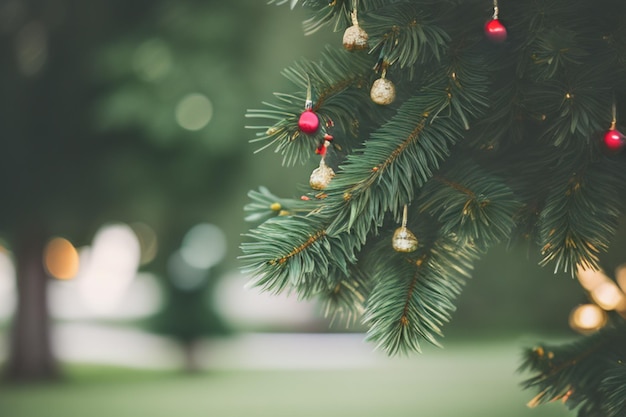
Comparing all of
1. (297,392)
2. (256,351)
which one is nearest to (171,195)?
(297,392)

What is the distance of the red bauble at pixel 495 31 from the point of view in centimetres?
77

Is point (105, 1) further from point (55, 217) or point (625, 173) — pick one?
point (625, 173)

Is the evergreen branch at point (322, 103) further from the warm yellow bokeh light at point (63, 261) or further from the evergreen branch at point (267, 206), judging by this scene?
the warm yellow bokeh light at point (63, 261)

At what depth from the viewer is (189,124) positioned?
12.2ft

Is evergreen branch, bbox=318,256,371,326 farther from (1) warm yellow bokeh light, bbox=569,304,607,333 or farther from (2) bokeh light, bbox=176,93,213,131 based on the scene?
(2) bokeh light, bbox=176,93,213,131

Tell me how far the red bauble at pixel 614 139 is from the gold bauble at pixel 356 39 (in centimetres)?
28

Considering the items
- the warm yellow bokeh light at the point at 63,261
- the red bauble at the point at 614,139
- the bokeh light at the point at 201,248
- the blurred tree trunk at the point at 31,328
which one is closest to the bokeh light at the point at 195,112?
the bokeh light at the point at 201,248

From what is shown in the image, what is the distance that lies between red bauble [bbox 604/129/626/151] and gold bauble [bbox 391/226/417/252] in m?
0.23

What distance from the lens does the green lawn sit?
154 inches

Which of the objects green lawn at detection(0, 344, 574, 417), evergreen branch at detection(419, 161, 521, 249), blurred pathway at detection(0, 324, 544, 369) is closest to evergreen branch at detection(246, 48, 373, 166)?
evergreen branch at detection(419, 161, 521, 249)

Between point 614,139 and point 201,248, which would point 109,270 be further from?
point 614,139

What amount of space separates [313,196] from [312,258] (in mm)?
129

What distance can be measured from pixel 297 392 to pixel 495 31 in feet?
13.6

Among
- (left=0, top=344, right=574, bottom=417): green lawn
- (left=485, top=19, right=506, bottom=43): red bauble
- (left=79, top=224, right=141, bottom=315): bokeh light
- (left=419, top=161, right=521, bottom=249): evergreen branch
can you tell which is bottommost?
(left=419, top=161, right=521, bottom=249): evergreen branch
